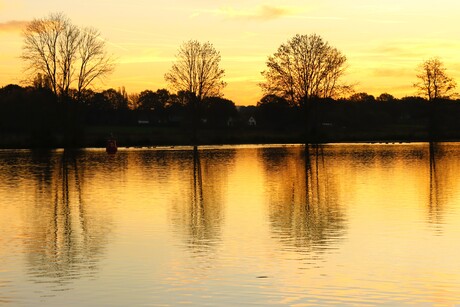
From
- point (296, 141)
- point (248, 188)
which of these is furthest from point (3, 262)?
point (296, 141)

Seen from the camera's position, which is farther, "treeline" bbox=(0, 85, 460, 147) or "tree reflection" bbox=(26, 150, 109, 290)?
"treeline" bbox=(0, 85, 460, 147)

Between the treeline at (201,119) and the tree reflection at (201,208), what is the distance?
4511 centimetres

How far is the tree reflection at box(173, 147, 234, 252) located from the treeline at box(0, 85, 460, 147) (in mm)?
45115

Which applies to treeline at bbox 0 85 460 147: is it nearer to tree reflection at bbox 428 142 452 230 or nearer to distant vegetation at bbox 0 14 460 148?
distant vegetation at bbox 0 14 460 148

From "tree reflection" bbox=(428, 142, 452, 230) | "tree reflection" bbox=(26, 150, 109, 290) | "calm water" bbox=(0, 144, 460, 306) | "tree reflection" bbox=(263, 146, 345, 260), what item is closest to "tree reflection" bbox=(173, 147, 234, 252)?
"calm water" bbox=(0, 144, 460, 306)

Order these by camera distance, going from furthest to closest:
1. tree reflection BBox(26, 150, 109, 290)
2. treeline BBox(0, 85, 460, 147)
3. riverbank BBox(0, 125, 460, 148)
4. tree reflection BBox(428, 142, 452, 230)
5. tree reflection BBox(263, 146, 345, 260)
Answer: treeline BBox(0, 85, 460, 147) < riverbank BBox(0, 125, 460, 148) < tree reflection BBox(428, 142, 452, 230) < tree reflection BBox(263, 146, 345, 260) < tree reflection BBox(26, 150, 109, 290)

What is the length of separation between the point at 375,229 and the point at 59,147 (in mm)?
64909

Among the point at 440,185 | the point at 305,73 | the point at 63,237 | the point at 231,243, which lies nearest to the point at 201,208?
the point at 63,237

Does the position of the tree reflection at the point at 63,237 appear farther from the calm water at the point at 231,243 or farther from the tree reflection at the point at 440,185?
the tree reflection at the point at 440,185

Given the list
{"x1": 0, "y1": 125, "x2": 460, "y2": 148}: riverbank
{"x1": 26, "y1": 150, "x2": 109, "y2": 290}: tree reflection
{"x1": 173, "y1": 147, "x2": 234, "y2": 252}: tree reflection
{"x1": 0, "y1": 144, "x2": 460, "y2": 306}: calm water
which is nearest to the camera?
{"x1": 0, "y1": 144, "x2": 460, "y2": 306}: calm water

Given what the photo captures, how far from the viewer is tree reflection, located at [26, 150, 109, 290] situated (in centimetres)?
1434

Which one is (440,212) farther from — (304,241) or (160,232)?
(160,232)

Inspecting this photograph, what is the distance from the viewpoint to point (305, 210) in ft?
77.2

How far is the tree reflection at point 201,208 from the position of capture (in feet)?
59.4
